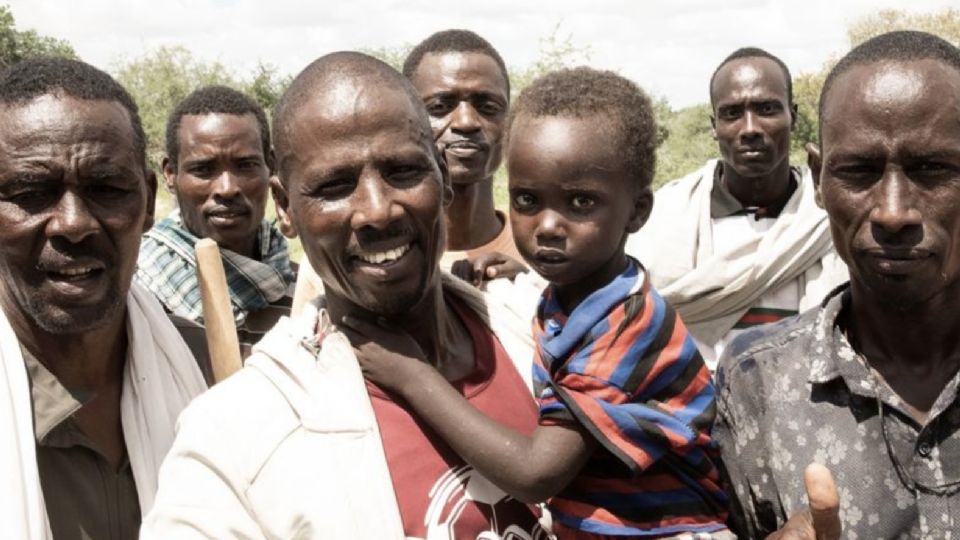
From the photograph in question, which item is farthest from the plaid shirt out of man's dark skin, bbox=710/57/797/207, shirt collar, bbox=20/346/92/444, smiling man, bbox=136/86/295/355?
man's dark skin, bbox=710/57/797/207

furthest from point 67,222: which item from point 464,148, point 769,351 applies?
point 464,148

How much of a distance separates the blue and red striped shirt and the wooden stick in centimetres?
84

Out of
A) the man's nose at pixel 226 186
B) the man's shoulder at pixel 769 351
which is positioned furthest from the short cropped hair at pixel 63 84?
the man's nose at pixel 226 186

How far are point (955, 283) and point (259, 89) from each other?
34.5 meters

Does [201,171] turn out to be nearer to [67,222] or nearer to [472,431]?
[67,222]

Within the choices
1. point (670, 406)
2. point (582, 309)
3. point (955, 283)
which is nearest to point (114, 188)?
point (582, 309)

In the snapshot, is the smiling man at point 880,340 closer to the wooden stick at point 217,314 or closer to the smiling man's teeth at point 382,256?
the smiling man's teeth at point 382,256

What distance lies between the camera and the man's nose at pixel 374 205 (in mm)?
2039

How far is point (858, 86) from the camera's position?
204cm

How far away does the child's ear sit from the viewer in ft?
8.24

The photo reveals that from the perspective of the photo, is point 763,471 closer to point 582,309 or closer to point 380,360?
point 582,309

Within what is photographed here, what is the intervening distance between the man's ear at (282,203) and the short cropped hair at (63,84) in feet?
1.53

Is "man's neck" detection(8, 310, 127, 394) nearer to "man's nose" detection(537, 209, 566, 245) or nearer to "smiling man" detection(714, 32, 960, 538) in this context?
"man's nose" detection(537, 209, 566, 245)

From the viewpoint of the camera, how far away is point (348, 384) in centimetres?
205
